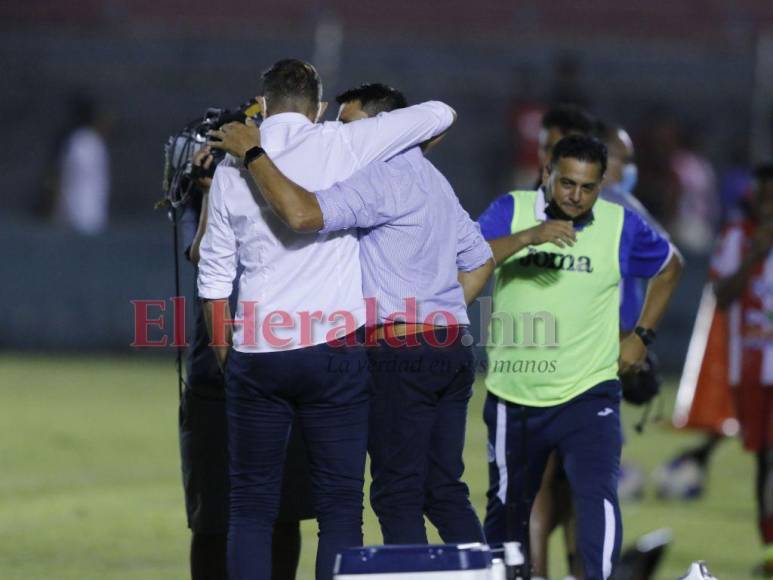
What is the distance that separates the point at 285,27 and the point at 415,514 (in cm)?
1645

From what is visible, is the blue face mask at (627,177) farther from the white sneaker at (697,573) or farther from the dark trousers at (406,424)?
the white sneaker at (697,573)

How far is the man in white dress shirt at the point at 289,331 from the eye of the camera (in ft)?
18.9

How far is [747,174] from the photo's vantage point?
18.0 metres

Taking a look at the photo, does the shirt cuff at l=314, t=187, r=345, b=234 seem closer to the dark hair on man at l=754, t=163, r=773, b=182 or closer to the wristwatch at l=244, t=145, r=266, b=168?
the wristwatch at l=244, t=145, r=266, b=168

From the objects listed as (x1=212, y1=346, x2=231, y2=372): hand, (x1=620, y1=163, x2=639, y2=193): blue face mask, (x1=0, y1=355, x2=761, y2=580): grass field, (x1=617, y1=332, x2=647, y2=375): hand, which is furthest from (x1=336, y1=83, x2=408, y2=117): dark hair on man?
(x1=0, y1=355, x2=761, y2=580): grass field

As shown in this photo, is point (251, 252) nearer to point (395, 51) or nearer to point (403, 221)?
point (403, 221)

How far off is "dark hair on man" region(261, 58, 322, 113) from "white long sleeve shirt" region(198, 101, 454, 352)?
0.04m

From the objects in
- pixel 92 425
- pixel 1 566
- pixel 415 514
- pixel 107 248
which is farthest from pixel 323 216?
pixel 107 248

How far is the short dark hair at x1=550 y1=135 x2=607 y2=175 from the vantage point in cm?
658

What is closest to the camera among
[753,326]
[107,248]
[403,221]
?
[403,221]

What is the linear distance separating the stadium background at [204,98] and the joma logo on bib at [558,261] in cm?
508

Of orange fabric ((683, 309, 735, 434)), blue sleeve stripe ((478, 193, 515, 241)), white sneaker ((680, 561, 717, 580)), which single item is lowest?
white sneaker ((680, 561, 717, 580))

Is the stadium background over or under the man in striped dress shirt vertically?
over

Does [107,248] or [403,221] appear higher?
[107,248]
